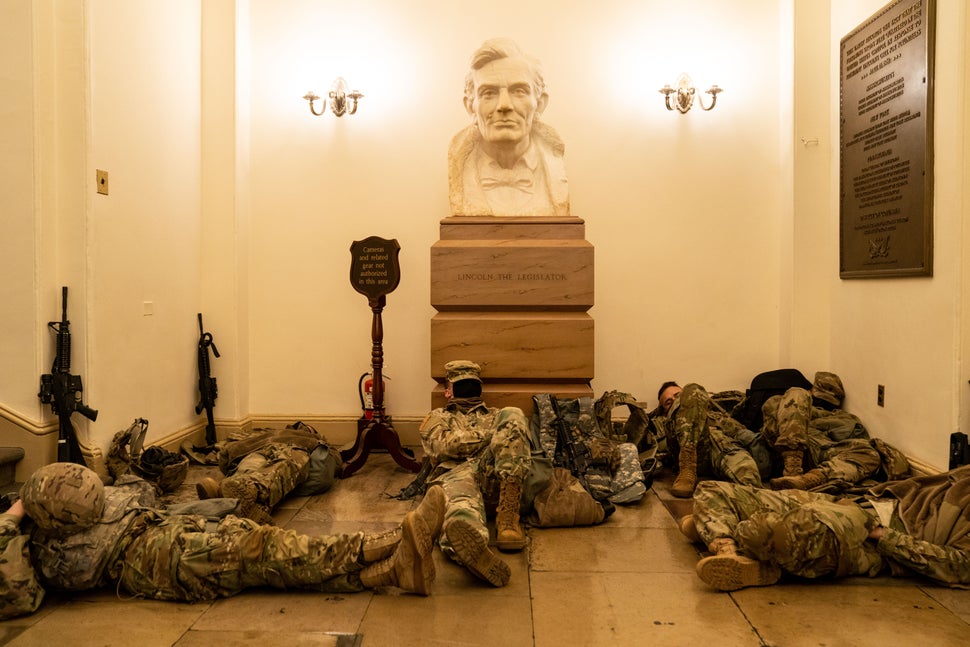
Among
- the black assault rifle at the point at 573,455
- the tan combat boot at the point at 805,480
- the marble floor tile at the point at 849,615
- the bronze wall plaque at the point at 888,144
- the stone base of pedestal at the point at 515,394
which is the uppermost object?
the bronze wall plaque at the point at 888,144

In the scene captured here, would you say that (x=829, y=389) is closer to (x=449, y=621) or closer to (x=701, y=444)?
(x=701, y=444)

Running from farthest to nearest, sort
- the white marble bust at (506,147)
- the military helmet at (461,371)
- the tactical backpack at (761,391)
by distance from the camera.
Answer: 1. the tactical backpack at (761,391)
2. the white marble bust at (506,147)
3. the military helmet at (461,371)

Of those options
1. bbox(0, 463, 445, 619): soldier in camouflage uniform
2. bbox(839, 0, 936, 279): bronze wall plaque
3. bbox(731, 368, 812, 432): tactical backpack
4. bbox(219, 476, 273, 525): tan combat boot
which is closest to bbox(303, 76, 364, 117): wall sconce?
bbox(219, 476, 273, 525): tan combat boot

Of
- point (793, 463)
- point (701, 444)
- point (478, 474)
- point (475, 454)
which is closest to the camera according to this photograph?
point (478, 474)

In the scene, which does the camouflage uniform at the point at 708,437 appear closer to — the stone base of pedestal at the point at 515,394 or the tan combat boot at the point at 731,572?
the stone base of pedestal at the point at 515,394

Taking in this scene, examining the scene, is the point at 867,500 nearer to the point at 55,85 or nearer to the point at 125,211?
the point at 125,211

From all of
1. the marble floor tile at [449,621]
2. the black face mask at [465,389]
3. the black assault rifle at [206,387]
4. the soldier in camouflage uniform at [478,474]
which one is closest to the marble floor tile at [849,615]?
the marble floor tile at [449,621]

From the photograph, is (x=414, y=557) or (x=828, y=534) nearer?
(x=414, y=557)

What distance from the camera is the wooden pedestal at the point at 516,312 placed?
4.81m

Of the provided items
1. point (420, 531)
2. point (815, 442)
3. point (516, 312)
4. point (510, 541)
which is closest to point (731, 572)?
point (510, 541)

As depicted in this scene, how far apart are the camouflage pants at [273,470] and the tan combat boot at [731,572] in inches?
82.8

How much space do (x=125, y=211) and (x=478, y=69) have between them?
2.42 metres

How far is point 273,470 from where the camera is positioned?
3.87m

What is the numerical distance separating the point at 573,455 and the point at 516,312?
1.22 m
